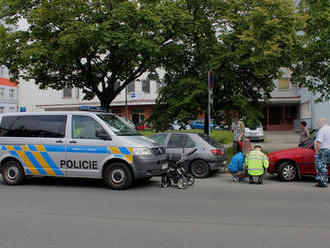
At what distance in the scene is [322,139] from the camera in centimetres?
917

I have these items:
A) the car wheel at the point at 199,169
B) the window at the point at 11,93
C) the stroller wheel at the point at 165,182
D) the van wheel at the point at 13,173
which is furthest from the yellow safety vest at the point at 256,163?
the window at the point at 11,93

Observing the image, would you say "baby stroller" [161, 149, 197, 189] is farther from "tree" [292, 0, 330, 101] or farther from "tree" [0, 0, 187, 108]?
"tree" [292, 0, 330, 101]

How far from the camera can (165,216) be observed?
6.32 meters

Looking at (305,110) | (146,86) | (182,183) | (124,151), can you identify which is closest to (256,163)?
(182,183)

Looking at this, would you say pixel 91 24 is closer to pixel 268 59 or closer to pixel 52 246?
pixel 268 59

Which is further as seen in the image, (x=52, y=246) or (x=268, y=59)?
(x=268, y=59)

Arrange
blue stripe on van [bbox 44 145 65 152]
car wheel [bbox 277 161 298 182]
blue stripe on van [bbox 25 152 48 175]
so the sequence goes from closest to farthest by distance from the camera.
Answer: blue stripe on van [bbox 44 145 65 152] < blue stripe on van [bbox 25 152 48 175] < car wheel [bbox 277 161 298 182]

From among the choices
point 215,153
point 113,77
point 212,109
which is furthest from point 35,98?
point 215,153

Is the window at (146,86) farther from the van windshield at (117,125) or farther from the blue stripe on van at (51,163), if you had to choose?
the blue stripe on van at (51,163)

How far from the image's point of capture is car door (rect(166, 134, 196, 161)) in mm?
11281

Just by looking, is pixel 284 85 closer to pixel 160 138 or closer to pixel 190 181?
pixel 160 138

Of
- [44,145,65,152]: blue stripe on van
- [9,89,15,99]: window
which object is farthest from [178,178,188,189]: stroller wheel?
[9,89,15,99]: window

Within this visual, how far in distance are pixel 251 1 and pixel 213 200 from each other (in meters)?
9.43

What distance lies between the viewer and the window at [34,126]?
9.62m
